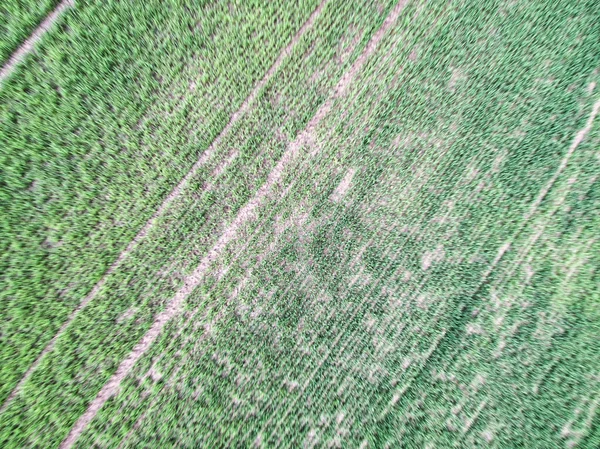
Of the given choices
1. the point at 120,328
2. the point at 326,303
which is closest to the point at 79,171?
the point at 120,328

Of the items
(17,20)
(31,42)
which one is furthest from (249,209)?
(17,20)

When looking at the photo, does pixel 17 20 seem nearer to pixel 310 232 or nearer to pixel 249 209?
pixel 249 209

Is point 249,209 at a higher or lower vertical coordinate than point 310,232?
lower

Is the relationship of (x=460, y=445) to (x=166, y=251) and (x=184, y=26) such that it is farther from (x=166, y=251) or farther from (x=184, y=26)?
(x=184, y=26)

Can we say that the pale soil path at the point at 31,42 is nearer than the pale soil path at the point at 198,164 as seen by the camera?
Yes

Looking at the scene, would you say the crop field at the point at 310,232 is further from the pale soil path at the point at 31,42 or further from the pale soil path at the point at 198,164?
the pale soil path at the point at 31,42

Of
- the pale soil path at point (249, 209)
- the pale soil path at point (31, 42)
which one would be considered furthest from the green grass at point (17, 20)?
the pale soil path at point (249, 209)
